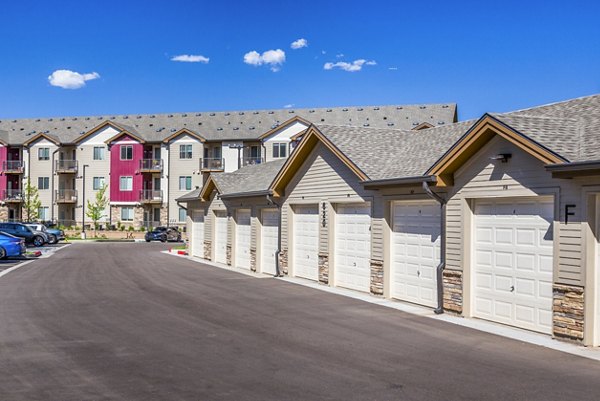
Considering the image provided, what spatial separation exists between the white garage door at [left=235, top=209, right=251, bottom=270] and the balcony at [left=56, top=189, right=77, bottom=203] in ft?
150

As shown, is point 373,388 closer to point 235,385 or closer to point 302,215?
point 235,385

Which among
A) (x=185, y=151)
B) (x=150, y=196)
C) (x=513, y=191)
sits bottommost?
(x=513, y=191)

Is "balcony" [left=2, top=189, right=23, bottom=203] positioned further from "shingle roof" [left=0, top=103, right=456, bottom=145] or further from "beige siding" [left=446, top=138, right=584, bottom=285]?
"beige siding" [left=446, top=138, right=584, bottom=285]

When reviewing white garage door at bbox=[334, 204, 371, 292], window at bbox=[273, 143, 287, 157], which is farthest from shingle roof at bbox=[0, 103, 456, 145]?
white garage door at bbox=[334, 204, 371, 292]

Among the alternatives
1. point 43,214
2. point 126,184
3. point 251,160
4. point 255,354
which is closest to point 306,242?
point 255,354

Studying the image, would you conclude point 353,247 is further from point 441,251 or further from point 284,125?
point 284,125

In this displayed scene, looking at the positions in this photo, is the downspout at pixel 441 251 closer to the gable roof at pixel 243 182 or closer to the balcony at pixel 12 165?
the gable roof at pixel 243 182

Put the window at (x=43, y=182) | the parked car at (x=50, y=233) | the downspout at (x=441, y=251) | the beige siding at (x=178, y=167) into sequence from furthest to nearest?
the window at (x=43, y=182), the beige siding at (x=178, y=167), the parked car at (x=50, y=233), the downspout at (x=441, y=251)

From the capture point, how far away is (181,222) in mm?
66875

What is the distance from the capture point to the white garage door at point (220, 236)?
103 feet

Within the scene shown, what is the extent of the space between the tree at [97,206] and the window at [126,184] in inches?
65.6

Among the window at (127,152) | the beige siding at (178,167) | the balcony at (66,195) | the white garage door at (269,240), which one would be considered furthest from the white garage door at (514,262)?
the balcony at (66,195)

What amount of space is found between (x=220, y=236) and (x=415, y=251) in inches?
661

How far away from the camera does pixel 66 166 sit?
6938 centimetres
